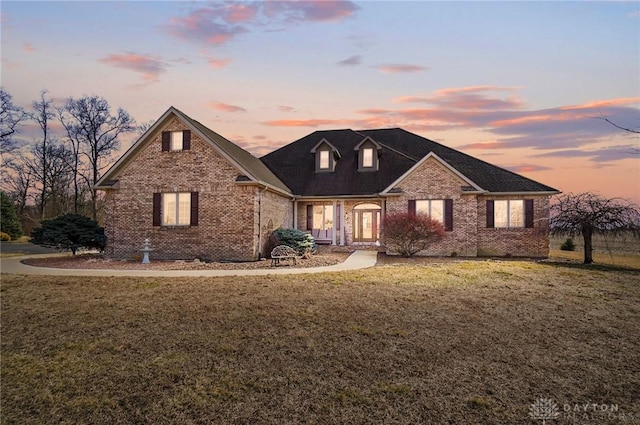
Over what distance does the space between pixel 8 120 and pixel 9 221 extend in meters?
9.22

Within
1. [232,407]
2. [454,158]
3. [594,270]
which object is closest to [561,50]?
[594,270]

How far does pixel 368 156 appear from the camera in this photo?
2364 cm

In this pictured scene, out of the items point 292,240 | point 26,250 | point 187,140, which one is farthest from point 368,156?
point 26,250

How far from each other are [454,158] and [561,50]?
11.4 meters

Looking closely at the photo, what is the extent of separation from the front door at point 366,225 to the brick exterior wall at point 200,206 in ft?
20.4

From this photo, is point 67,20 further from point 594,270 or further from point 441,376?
point 594,270

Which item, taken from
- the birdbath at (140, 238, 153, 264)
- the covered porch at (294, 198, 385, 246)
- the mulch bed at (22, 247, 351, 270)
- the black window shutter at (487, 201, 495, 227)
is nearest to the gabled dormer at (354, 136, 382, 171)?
the covered porch at (294, 198, 385, 246)

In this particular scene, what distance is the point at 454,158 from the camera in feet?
75.9

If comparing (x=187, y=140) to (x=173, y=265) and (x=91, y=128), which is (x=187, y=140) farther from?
(x=91, y=128)

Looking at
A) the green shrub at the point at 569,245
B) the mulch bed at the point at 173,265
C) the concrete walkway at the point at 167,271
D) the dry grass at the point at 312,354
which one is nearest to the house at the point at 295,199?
the mulch bed at the point at 173,265

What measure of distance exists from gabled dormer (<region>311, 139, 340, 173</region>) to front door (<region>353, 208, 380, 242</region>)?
344cm

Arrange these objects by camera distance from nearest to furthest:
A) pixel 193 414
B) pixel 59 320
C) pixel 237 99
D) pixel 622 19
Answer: pixel 193 414, pixel 59 320, pixel 622 19, pixel 237 99

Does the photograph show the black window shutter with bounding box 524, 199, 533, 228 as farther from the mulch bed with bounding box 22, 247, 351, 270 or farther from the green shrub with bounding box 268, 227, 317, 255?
the green shrub with bounding box 268, 227, 317, 255

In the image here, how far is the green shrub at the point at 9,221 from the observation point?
107 feet
